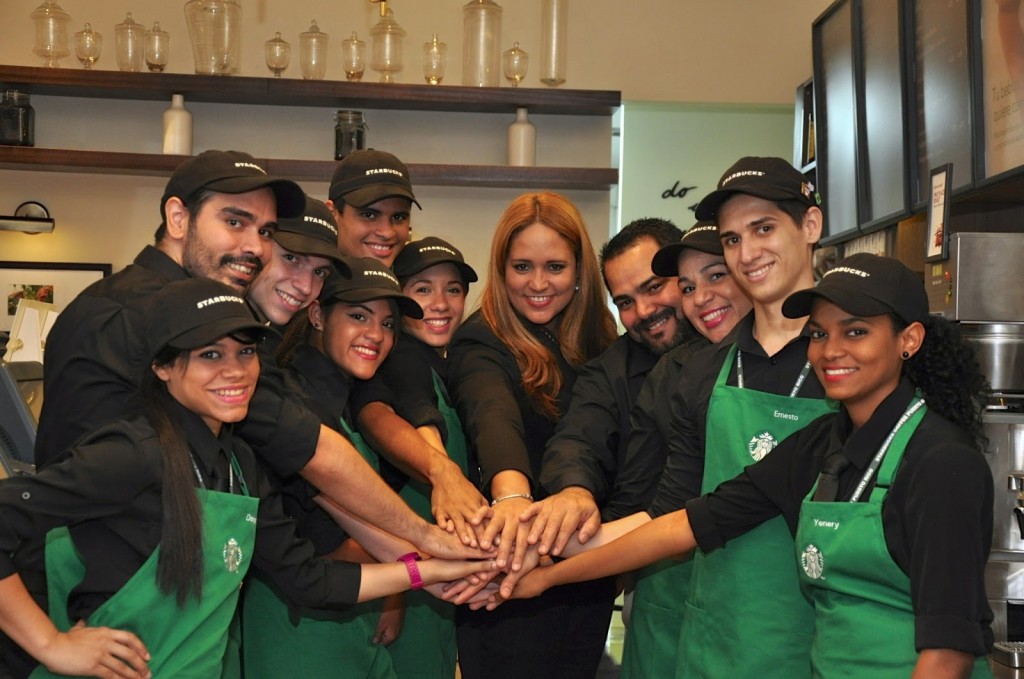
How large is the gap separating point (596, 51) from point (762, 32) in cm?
92

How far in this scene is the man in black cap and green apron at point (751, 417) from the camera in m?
2.26

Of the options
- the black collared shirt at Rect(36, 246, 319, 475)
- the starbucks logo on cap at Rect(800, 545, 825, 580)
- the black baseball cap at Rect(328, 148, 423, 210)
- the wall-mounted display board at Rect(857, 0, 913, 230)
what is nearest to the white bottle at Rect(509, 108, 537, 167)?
the wall-mounted display board at Rect(857, 0, 913, 230)

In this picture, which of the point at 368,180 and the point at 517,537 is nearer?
the point at 517,537

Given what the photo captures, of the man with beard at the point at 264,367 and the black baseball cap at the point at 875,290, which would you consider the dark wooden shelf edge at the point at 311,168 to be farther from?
the black baseball cap at the point at 875,290

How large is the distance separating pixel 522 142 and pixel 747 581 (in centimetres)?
371

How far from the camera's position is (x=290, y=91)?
567 cm

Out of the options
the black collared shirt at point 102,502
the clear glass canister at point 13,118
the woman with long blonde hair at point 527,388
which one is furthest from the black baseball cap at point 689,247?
the clear glass canister at point 13,118

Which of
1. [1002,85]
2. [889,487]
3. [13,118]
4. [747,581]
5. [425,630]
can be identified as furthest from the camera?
[13,118]

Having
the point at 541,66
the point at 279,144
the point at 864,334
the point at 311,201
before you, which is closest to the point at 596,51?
the point at 541,66

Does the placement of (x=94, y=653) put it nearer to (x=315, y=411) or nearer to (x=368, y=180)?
(x=315, y=411)

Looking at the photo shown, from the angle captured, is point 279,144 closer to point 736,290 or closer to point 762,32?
point 762,32

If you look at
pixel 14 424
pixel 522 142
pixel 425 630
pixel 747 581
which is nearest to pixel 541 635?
pixel 425 630

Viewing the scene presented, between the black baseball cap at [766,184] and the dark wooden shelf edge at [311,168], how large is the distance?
316 cm

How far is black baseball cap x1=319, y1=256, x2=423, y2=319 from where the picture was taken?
9.16 ft
